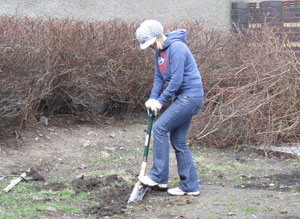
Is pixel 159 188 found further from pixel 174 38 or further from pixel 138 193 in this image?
pixel 174 38

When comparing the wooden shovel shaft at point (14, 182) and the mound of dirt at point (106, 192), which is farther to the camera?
the wooden shovel shaft at point (14, 182)

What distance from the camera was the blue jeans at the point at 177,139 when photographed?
5.01 meters

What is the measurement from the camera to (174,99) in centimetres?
513

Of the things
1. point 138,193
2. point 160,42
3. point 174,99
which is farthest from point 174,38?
point 138,193

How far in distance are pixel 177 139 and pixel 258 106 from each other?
222 cm

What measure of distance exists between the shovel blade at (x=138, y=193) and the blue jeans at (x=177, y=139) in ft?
0.49

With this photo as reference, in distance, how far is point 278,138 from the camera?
7.49 m

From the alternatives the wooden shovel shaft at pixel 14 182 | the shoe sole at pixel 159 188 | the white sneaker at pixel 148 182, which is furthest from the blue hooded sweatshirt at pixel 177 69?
the wooden shovel shaft at pixel 14 182

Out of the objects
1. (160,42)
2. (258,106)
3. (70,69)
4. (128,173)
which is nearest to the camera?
(160,42)

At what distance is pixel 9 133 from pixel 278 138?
357 centimetres

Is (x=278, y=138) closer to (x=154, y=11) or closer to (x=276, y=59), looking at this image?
(x=276, y=59)

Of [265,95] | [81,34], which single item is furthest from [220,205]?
[81,34]

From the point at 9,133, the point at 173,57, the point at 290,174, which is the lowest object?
the point at 290,174

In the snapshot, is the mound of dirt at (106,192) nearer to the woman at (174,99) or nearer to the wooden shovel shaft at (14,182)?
the woman at (174,99)
